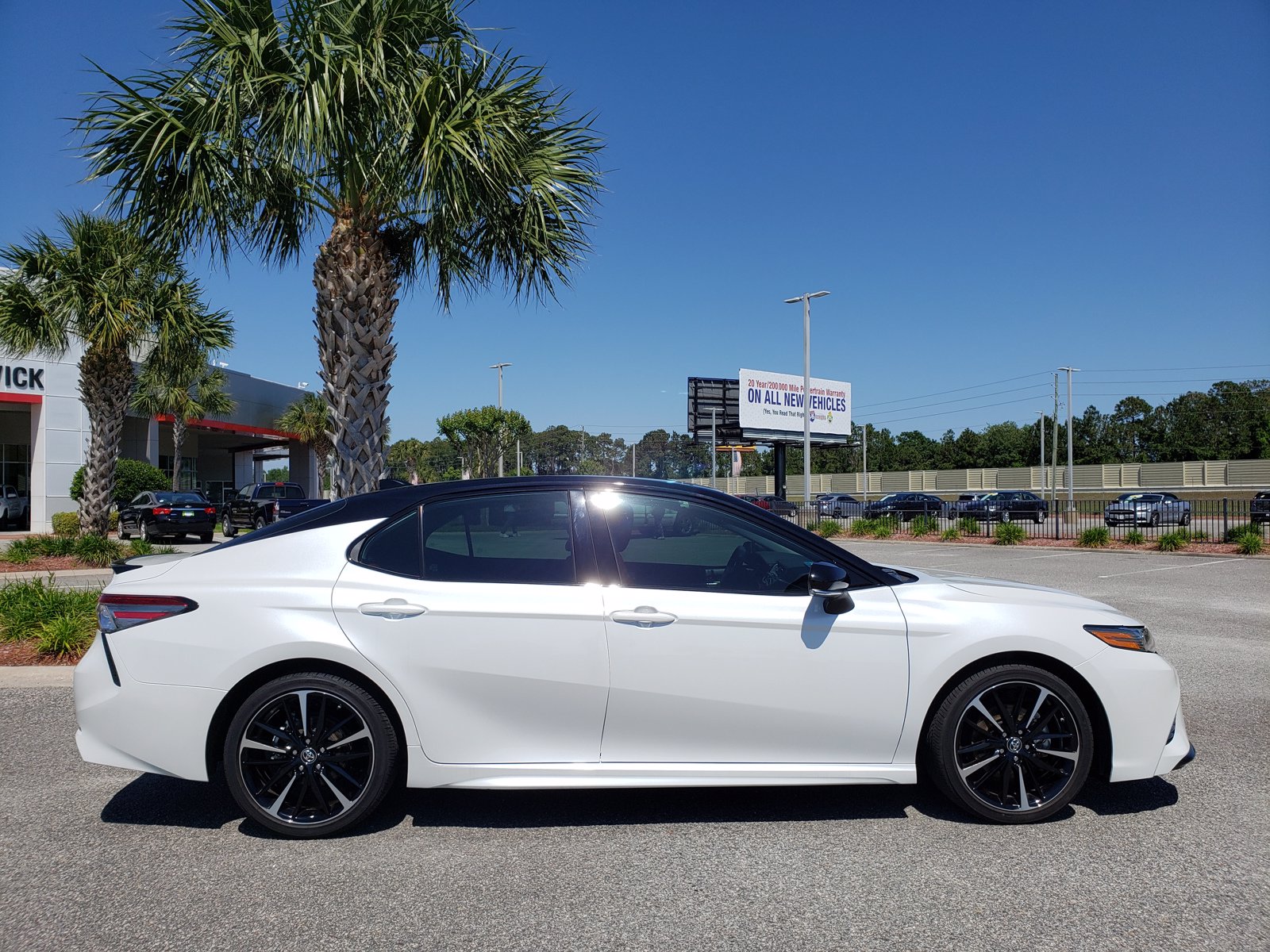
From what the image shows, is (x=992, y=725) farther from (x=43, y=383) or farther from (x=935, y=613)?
(x=43, y=383)

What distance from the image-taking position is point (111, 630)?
374 cm

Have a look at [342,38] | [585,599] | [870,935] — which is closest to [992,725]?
[870,935]

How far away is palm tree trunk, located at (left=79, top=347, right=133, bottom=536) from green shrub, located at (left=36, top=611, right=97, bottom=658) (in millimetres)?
11360

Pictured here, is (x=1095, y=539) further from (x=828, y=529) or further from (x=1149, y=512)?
(x=1149, y=512)

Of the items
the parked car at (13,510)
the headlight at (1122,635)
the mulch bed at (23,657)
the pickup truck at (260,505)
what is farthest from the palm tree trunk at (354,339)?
the parked car at (13,510)

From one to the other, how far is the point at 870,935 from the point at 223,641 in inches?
109

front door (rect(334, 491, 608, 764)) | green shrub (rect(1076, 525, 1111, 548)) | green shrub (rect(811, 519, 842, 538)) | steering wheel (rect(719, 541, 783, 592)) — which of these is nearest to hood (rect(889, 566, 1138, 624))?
steering wheel (rect(719, 541, 783, 592))

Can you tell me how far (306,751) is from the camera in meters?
3.66

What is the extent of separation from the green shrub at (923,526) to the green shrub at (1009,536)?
2.91m

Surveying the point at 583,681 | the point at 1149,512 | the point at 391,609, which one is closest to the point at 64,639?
the point at 391,609

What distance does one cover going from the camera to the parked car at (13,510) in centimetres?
3133

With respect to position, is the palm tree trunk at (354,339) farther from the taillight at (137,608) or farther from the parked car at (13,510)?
the parked car at (13,510)

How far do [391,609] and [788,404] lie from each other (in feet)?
156

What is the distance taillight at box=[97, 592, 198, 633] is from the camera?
3729mm
